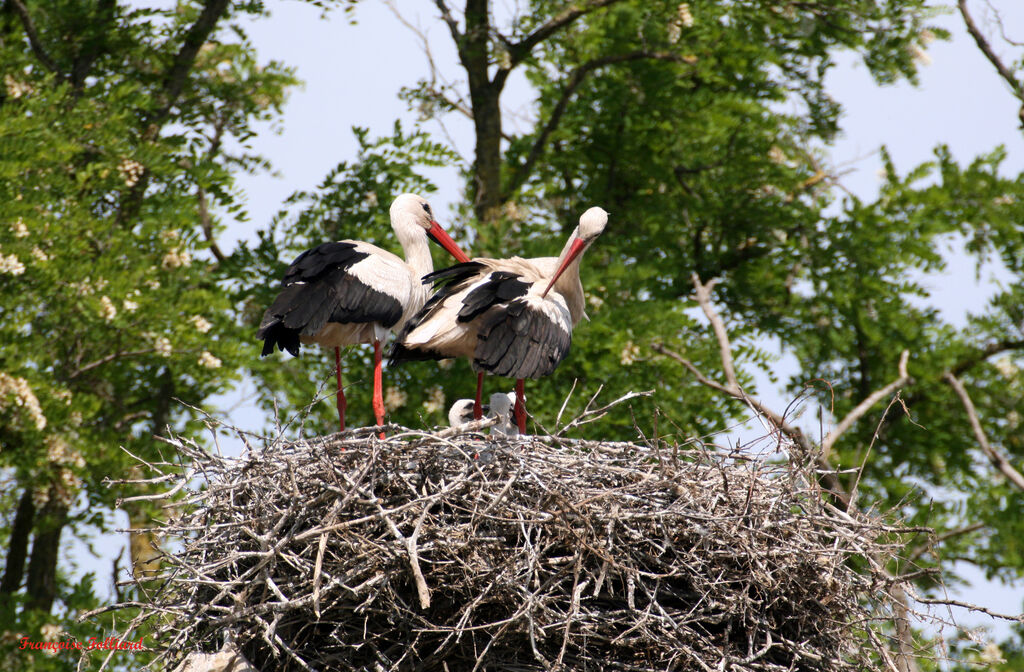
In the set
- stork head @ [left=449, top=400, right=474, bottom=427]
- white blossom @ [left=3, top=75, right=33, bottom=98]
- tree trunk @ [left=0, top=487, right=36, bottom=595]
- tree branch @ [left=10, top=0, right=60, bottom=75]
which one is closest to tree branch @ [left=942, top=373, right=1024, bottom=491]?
stork head @ [left=449, top=400, right=474, bottom=427]

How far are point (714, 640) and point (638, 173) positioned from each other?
9.16 meters

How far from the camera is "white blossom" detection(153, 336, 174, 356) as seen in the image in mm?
10062

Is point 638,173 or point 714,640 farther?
point 638,173

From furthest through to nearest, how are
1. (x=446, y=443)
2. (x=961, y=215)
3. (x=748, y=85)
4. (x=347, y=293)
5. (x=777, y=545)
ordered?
1. (x=748, y=85)
2. (x=961, y=215)
3. (x=347, y=293)
4. (x=777, y=545)
5. (x=446, y=443)

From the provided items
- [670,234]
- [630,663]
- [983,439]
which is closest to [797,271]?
[670,234]

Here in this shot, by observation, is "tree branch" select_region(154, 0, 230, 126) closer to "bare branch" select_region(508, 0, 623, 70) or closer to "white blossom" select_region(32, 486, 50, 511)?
"bare branch" select_region(508, 0, 623, 70)

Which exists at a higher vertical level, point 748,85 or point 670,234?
point 748,85

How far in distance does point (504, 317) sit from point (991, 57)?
6959mm

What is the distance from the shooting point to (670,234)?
13.2 m

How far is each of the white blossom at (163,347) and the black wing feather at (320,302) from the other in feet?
13.3

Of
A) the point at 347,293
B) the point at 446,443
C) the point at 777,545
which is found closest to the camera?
the point at 446,443

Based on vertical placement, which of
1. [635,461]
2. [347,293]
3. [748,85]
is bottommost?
[635,461]

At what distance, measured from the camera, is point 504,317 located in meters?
6.25

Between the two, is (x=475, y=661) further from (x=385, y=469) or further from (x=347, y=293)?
(x=347, y=293)
